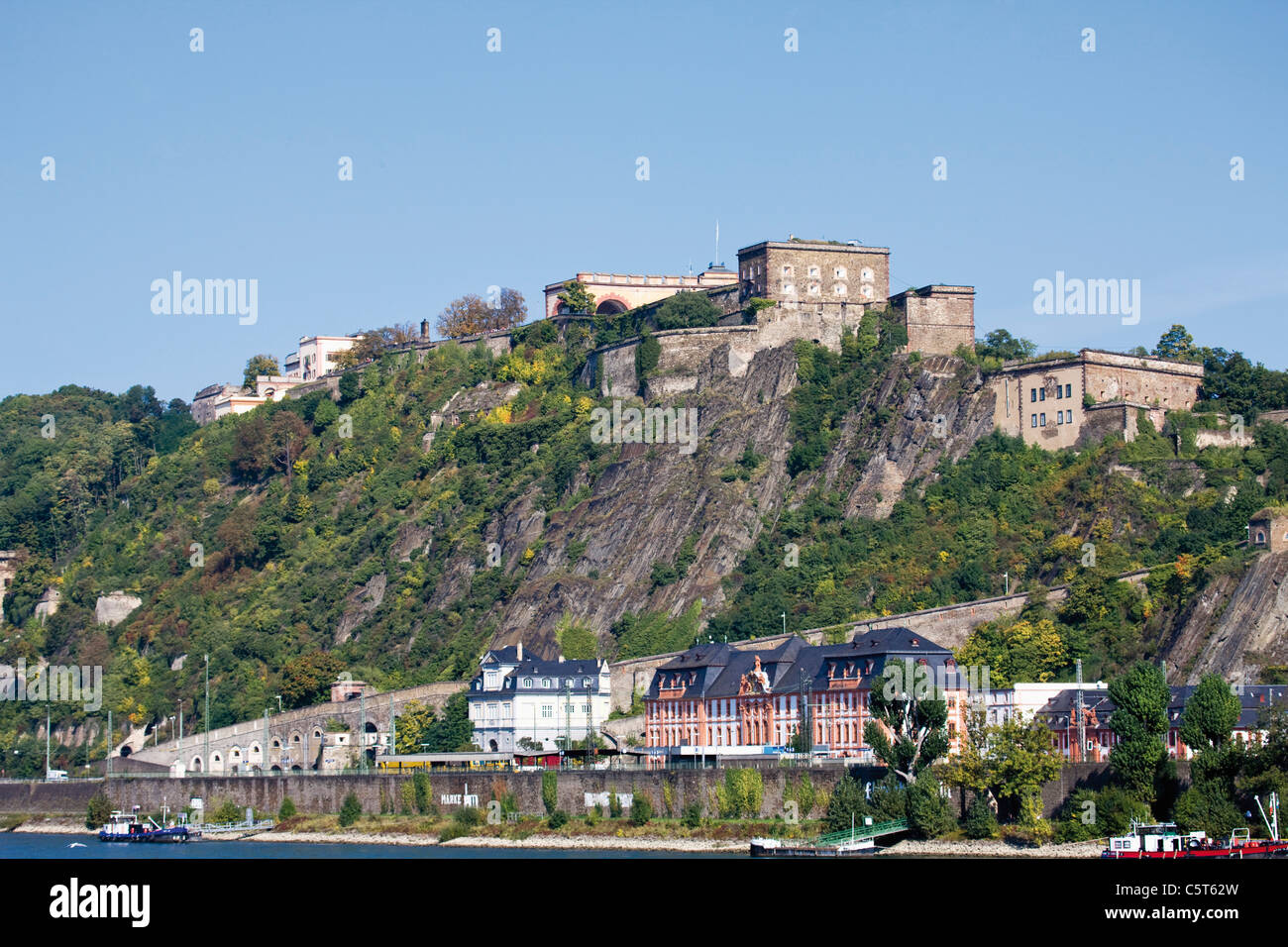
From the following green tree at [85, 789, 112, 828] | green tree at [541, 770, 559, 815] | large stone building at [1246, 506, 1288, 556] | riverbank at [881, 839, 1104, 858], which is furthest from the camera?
green tree at [85, 789, 112, 828]

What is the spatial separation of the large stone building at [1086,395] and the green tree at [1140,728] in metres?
34.2

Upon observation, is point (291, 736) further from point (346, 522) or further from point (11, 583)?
point (11, 583)

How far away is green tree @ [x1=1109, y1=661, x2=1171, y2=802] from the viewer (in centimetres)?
6378

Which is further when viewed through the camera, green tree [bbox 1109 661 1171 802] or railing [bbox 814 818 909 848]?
railing [bbox 814 818 909 848]

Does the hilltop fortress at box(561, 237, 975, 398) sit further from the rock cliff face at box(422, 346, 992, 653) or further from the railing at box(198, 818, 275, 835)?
the railing at box(198, 818, 275, 835)

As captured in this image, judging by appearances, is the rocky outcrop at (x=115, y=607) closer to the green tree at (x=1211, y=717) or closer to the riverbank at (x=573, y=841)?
the riverbank at (x=573, y=841)

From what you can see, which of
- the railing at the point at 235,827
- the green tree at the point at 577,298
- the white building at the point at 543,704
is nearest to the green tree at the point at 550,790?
the white building at the point at 543,704

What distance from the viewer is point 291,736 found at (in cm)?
10375

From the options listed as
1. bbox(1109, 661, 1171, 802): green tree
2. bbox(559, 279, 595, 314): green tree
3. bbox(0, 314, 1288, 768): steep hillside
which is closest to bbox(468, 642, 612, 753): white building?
bbox(0, 314, 1288, 768): steep hillside

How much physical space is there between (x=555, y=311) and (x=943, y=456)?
138 ft

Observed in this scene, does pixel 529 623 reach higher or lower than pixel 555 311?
lower

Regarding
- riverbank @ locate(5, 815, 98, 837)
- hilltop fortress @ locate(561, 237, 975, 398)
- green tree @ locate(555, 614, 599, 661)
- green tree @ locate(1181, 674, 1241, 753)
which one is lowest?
riverbank @ locate(5, 815, 98, 837)

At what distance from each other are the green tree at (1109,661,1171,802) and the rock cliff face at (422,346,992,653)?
3685 centimetres
